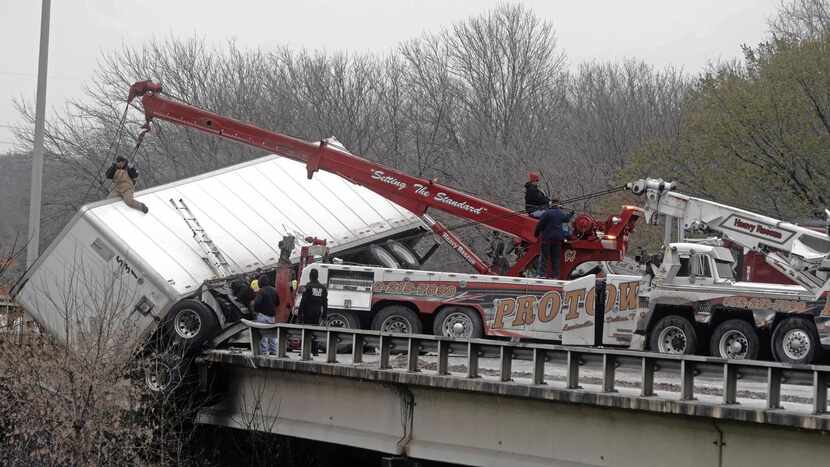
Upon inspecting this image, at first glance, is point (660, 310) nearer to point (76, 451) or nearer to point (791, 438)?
point (791, 438)

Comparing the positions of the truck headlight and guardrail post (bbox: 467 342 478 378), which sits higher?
the truck headlight

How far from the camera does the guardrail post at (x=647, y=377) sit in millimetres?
13953

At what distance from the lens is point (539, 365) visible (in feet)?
50.4

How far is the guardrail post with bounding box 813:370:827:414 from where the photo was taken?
12211 mm

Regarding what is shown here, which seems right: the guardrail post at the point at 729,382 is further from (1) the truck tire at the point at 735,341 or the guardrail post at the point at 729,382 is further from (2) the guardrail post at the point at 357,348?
(2) the guardrail post at the point at 357,348

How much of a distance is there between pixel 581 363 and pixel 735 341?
12.1ft

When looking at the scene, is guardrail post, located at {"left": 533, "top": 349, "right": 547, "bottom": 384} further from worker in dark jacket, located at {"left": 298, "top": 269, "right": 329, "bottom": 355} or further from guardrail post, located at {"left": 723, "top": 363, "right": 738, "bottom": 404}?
worker in dark jacket, located at {"left": 298, "top": 269, "right": 329, "bottom": 355}

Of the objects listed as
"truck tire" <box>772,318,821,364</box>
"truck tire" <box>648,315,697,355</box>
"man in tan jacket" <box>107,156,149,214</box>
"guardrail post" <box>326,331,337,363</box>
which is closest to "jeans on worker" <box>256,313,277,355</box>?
"guardrail post" <box>326,331,337,363</box>

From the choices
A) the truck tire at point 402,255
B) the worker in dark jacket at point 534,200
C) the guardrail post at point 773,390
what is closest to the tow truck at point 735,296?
the worker in dark jacket at point 534,200

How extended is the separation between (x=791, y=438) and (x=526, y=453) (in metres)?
3.96

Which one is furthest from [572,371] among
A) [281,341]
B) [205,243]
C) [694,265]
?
[205,243]

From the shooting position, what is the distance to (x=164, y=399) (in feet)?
64.3

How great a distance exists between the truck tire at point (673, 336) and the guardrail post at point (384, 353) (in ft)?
13.4

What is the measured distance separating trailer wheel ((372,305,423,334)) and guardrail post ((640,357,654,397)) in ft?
23.5
